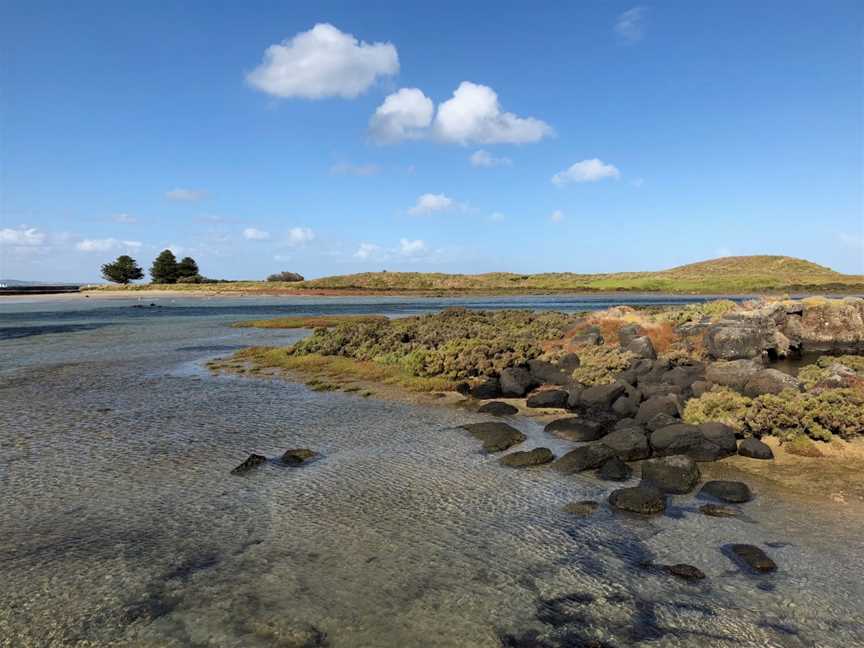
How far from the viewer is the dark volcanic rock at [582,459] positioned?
13078 mm

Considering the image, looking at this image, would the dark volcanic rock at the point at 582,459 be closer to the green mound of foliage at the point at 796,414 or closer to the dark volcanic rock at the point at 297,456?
the green mound of foliage at the point at 796,414

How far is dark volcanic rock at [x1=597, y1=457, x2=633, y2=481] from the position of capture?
12555 mm

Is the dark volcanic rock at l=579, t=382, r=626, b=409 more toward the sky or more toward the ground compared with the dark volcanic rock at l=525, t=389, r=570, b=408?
more toward the sky

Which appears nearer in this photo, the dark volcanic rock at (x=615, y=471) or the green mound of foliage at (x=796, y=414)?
the dark volcanic rock at (x=615, y=471)

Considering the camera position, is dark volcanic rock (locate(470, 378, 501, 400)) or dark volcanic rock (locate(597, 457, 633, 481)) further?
dark volcanic rock (locate(470, 378, 501, 400))

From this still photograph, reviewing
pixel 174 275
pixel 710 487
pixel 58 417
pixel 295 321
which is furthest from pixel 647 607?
pixel 174 275

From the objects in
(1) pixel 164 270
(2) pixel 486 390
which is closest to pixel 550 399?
(2) pixel 486 390

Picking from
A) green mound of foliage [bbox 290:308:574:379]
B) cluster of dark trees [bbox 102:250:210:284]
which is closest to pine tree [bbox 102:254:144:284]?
cluster of dark trees [bbox 102:250:210:284]

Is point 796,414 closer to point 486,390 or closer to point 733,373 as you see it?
point 733,373

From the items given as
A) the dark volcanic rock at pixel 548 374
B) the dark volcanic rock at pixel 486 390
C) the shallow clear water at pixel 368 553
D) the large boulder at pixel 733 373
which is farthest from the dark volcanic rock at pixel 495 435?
the large boulder at pixel 733 373

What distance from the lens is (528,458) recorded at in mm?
13641

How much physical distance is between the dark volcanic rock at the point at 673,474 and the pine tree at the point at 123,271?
189767 millimetres

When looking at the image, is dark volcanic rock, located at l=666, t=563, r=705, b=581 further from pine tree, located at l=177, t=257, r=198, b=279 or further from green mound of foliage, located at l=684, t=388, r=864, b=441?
pine tree, located at l=177, t=257, r=198, b=279

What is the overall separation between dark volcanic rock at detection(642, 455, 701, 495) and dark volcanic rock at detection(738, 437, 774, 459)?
7.36 ft
